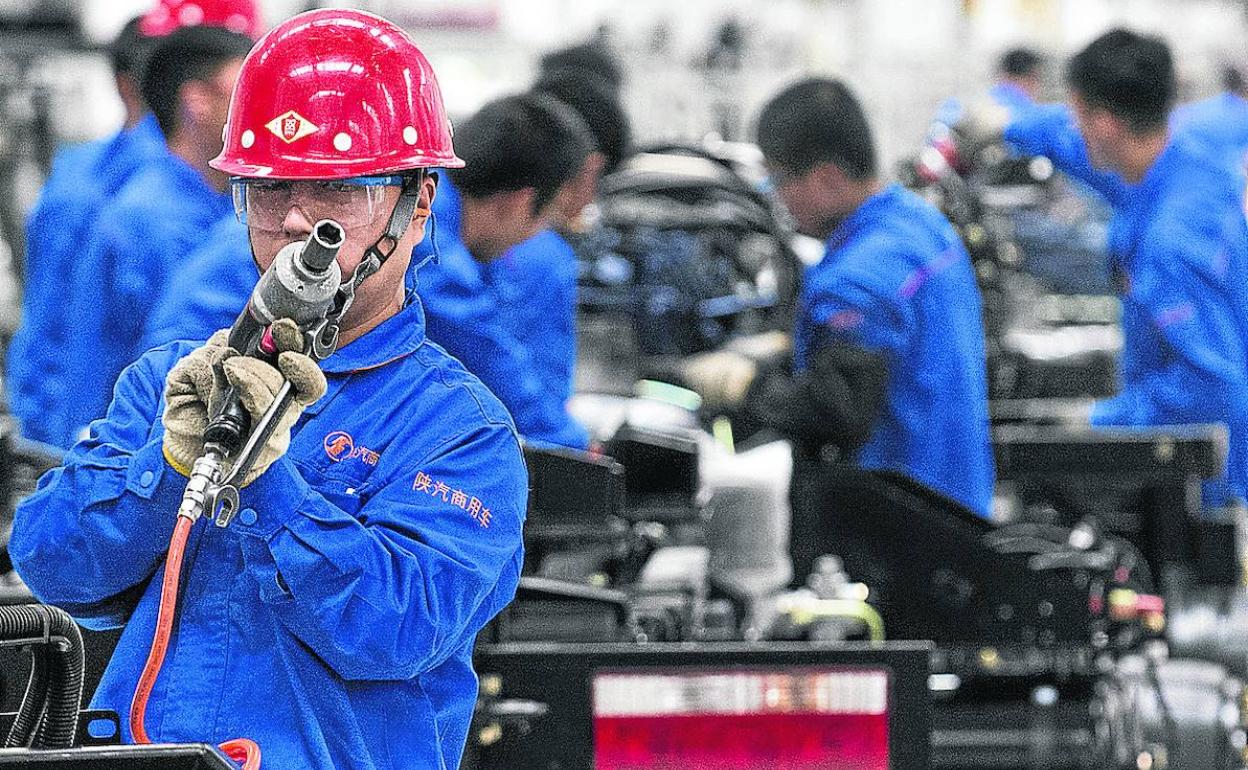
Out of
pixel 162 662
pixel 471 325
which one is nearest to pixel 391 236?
pixel 162 662

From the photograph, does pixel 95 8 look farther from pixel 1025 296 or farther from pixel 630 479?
pixel 630 479

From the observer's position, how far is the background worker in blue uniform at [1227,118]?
34.4 ft

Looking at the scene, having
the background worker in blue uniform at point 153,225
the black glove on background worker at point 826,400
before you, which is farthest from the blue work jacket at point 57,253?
the black glove on background worker at point 826,400

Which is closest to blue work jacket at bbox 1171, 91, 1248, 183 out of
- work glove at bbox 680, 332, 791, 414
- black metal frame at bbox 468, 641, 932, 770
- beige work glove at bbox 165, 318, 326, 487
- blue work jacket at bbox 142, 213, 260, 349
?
work glove at bbox 680, 332, 791, 414

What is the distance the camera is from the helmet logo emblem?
7.57 ft

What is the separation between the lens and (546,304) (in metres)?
5.75

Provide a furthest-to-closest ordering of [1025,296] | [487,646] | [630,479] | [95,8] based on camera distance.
→ [95,8]
[1025,296]
[630,479]
[487,646]

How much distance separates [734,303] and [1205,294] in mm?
2393

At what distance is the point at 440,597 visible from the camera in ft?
7.32

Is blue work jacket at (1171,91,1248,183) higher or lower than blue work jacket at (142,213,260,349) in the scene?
higher

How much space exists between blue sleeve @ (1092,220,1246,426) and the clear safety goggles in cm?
418

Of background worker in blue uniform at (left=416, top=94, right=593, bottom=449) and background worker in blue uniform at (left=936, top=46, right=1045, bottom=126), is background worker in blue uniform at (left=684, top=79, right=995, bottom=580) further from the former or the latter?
background worker in blue uniform at (left=936, top=46, right=1045, bottom=126)

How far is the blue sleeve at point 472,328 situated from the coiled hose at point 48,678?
79.0 inches

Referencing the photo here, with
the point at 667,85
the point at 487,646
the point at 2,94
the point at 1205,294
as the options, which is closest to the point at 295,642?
the point at 487,646
